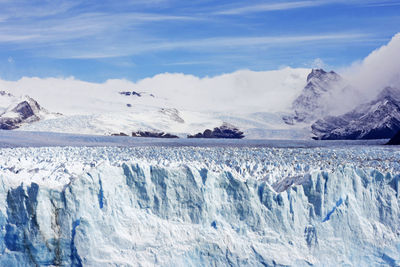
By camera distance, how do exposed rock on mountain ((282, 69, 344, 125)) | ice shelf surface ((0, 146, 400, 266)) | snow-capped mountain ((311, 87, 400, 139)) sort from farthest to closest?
exposed rock on mountain ((282, 69, 344, 125)), snow-capped mountain ((311, 87, 400, 139)), ice shelf surface ((0, 146, 400, 266))

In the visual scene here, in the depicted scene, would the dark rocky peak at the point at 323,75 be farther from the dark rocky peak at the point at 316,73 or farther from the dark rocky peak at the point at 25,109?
the dark rocky peak at the point at 25,109

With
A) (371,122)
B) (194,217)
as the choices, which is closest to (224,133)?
(371,122)

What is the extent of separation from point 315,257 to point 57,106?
376 ft

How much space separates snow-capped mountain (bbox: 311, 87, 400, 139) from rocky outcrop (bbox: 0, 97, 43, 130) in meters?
54.7

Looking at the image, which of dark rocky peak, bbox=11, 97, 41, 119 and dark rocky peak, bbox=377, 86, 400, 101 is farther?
dark rocky peak, bbox=377, 86, 400, 101

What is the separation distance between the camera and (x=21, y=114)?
101250 millimetres

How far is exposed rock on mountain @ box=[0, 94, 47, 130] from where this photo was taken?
98.5 metres

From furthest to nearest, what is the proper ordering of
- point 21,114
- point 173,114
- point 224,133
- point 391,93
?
point 391,93
point 173,114
point 21,114
point 224,133

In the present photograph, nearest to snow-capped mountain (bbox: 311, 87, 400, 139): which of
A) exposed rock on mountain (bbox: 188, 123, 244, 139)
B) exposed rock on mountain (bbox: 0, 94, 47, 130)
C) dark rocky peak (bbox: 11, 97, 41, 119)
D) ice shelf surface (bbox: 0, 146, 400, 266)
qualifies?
exposed rock on mountain (bbox: 188, 123, 244, 139)

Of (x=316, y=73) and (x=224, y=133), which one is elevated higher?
(x=316, y=73)

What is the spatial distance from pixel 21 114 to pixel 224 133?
39.5m

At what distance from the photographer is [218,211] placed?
16.8m

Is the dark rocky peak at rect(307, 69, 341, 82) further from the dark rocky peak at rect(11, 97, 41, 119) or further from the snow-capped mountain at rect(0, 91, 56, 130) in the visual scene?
the dark rocky peak at rect(11, 97, 41, 119)

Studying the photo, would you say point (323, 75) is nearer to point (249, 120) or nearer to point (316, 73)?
point (316, 73)
